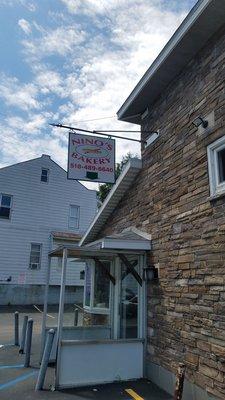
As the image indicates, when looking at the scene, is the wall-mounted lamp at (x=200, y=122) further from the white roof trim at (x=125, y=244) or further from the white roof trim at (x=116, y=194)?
the white roof trim at (x=125, y=244)

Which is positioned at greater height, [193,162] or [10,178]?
[10,178]

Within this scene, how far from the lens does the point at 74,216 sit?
2611 cm

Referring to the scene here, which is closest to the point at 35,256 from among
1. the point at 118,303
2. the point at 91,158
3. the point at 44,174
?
the point at 44,174

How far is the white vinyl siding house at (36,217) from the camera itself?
75.3 ft

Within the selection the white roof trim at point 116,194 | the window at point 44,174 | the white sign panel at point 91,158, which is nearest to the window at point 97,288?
the white roof trim at point 116,194

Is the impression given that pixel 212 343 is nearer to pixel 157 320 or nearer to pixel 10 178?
pixel 157 320

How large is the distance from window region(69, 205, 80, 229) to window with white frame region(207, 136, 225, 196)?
2025 centimetres

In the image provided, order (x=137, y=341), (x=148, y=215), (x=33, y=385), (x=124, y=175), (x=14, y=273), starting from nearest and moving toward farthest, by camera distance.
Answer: (x=33, y=385) < (x=137, y=341) < (x=148, y=215) < (x=124, y=175) < (x=14, y=273)

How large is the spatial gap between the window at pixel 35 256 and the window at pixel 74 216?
2.87 m

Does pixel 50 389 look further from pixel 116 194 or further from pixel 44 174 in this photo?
pixel 44 174

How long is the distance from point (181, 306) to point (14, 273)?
58.6 feet

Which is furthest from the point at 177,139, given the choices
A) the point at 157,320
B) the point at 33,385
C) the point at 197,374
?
the point at 33,385

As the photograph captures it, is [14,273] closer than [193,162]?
No

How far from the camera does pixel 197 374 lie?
5.92 meters
